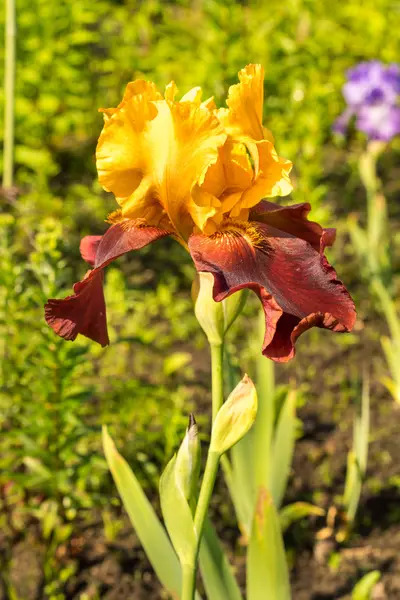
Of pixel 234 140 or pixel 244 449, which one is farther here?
pixel 244 449

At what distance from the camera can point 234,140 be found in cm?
130

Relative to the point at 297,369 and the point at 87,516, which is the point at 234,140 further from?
the point at 297,369

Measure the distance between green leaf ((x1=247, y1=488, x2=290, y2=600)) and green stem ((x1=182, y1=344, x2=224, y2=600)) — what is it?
24 cm

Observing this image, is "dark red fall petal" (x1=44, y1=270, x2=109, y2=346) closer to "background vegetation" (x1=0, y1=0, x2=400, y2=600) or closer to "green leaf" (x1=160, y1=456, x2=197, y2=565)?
"green leaf" (x1=160, y1=456, x2=197, y2=565)

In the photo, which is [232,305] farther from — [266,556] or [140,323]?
[140,323]

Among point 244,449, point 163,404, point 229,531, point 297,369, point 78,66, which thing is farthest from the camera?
point 78,66

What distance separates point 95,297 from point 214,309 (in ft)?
0.71

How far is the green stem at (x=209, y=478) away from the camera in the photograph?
4.33ft

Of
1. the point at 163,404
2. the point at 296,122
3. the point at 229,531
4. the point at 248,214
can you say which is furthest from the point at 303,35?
the point at 248,214

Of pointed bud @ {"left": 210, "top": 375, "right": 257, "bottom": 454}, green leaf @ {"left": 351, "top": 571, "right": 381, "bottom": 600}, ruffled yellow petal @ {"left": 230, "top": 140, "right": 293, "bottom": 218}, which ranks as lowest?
green leaf @ {"left": 351, "top": 571, "right": 381, "bottom": 600}

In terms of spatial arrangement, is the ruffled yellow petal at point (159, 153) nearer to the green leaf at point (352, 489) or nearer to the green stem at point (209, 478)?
the green stem at point (209, 478)

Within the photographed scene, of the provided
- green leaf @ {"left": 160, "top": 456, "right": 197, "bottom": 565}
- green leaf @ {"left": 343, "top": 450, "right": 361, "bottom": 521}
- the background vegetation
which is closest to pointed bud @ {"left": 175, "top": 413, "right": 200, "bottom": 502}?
green leaf @ {"left": 160, "top": 456, "right": 197, "bottom": 565}

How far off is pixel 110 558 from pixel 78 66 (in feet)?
9.19

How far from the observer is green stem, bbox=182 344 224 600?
1319 mm
